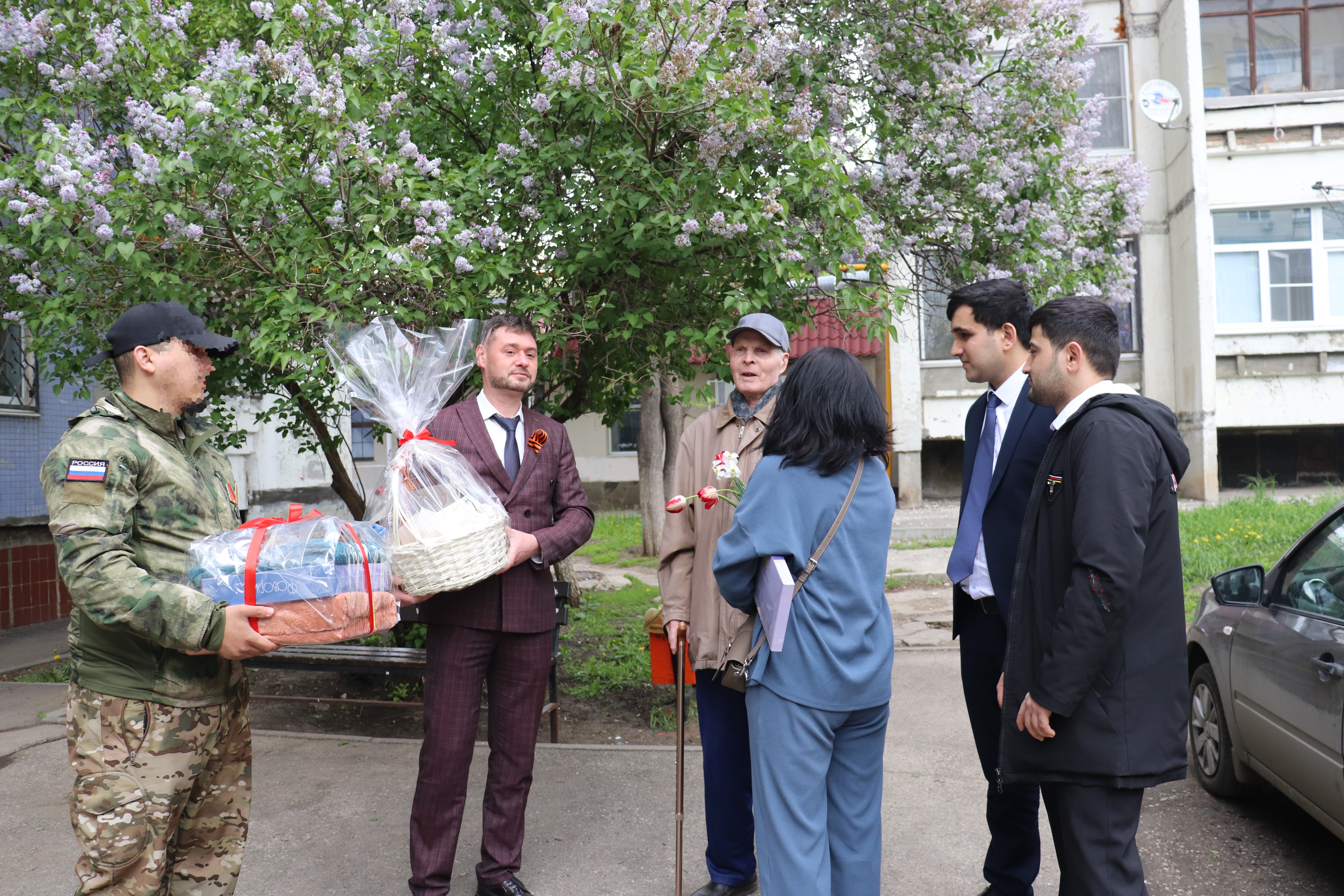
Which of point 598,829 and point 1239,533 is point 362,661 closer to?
point 598,829

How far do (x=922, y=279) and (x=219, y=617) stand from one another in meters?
6.78

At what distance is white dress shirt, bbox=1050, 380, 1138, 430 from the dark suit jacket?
319mm

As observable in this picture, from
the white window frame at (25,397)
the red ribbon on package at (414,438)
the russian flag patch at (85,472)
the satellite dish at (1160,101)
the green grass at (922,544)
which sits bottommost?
the green grass at (922,544)

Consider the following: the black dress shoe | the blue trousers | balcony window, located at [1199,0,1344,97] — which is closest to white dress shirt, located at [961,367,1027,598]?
the blue trousers

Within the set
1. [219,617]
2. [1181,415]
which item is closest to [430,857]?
[219,617]

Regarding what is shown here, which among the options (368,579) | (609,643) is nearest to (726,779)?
(368,579)

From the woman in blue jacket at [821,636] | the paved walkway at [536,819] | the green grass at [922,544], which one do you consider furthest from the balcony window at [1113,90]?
the woman in blue jacket at [821,636]

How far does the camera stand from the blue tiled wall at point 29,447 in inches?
321

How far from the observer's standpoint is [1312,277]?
51.8 feet

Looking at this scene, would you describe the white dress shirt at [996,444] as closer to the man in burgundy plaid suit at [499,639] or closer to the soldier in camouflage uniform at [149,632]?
the man in burgundy plaid suit at [499,639]

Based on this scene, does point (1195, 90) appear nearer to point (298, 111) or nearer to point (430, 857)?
point (298, 111)

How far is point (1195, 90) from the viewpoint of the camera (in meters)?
15.0

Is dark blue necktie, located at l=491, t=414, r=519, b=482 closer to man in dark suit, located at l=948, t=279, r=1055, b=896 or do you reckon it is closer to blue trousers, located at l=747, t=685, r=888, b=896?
blue trousers, located at l=747, t=685, r=888, b=896

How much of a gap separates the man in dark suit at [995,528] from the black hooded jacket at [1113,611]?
507 mm
